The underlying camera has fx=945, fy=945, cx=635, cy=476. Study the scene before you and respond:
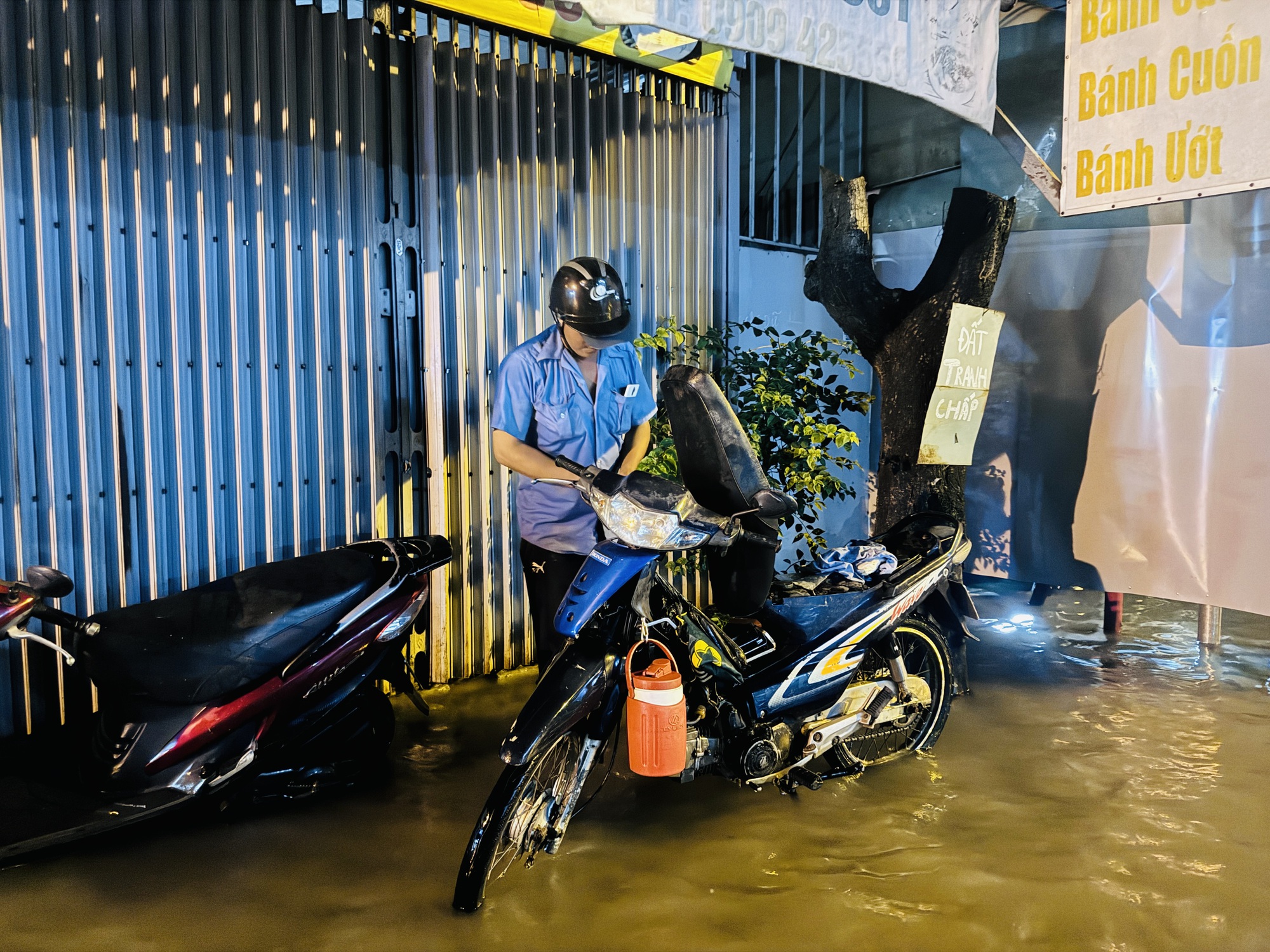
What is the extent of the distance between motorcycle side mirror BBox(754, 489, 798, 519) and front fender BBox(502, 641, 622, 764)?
572mm

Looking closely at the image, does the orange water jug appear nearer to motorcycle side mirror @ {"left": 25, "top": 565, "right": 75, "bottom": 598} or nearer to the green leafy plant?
motorcycle side mirror @ {"left": 25, "top": 565, "right": 75, "bottom": 598}

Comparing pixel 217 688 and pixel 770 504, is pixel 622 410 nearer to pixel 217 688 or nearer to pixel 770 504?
pixel 770 504

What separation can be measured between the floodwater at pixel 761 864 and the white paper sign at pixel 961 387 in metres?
1.30

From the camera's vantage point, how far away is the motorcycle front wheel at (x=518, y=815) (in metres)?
2.43

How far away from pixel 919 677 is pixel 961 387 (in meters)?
1.56

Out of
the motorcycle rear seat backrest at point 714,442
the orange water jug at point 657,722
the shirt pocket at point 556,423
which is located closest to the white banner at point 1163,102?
the motorcycle rear seat backrest at point 714,442

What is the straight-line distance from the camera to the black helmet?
315cm

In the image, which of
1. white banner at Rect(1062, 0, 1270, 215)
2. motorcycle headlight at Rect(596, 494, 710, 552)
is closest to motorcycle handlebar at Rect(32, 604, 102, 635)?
motorcycle headlight at Rect(596, 494, 710, 552)

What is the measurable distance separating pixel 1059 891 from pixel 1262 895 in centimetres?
53

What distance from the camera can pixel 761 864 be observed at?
8.91ft

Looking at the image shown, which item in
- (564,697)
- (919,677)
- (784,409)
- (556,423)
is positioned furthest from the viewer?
(784,409)

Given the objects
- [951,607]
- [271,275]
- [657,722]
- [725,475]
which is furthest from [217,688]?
[951,607]

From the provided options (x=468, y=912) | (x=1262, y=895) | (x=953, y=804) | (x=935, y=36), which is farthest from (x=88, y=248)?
(x=1262, y=895)

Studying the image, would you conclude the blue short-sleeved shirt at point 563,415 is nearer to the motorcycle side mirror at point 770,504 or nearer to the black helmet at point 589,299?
the black helmet at point 589,299
